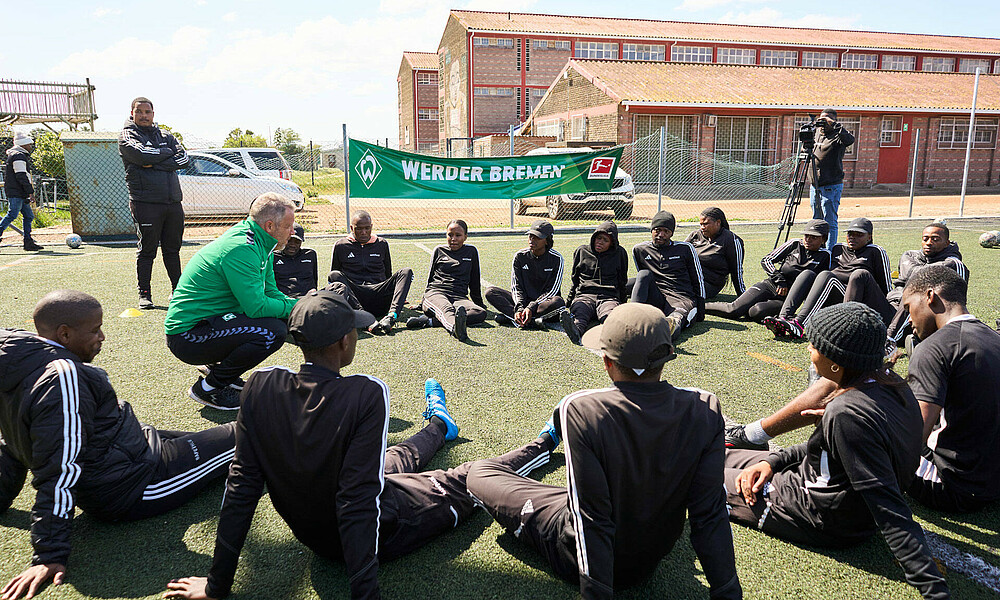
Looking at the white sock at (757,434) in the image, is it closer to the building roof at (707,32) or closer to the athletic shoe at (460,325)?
the athletic shoe at (460,325)

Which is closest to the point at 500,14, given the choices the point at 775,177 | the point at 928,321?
the point at 775,177

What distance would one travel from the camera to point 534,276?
741cm

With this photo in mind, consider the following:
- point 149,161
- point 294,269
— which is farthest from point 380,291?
point 149,161

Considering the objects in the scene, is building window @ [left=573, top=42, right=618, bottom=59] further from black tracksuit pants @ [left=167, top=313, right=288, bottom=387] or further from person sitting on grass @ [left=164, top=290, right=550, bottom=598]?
person sitting on grass @ [left=164, top=290, right=550, bottom=598]

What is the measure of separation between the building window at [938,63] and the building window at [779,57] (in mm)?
10471

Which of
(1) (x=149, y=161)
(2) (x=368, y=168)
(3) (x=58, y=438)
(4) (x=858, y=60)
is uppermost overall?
(4) (x=858, y=60)

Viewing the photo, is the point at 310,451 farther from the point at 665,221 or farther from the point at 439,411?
the point at 665,221

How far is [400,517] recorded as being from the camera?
9.14 feet

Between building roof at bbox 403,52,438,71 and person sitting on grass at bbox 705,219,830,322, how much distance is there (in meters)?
53.0

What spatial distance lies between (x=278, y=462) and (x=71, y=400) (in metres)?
1.03

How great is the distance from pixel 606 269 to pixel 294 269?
135 inches

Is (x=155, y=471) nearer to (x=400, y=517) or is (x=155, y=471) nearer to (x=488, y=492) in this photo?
(x=400, y=517)

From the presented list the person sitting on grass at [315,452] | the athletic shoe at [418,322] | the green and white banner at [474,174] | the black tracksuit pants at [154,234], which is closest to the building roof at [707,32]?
the green and white banner at [474,174]

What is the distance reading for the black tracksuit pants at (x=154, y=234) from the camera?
7445 millimetres
